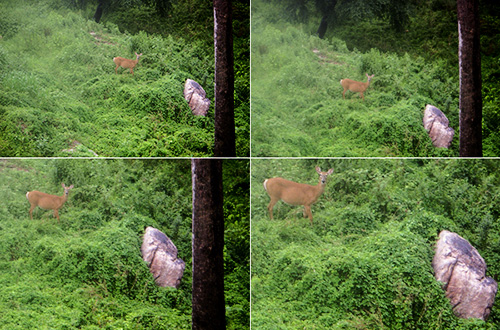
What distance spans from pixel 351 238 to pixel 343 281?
0.61m

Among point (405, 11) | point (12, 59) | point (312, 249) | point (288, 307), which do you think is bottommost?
point (288, 307)

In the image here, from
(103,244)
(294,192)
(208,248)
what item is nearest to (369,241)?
(294,192)

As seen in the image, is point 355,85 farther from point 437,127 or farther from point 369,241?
point 369,241

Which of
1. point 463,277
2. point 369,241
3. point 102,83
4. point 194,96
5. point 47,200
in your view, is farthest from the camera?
point 194,96

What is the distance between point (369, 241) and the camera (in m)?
7.88

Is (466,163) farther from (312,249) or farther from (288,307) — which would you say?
(288,307)

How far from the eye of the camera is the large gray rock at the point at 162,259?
7.94 metres

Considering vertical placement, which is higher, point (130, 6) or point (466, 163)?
point (130, 6)

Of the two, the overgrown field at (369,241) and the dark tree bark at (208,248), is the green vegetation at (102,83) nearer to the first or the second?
the dark tree bark at (208,248)

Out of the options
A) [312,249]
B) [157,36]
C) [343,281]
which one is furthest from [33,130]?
[343,281]

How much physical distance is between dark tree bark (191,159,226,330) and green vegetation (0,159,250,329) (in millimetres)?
144

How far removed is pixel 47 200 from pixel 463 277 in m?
5.90

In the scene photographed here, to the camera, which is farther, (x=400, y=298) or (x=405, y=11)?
(x=405, y=11)

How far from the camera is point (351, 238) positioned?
26.0 ft
